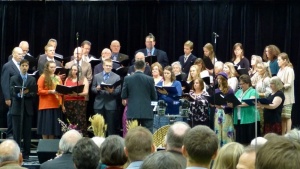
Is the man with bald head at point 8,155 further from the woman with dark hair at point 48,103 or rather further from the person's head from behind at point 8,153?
the woman with dark hair at point 48,103

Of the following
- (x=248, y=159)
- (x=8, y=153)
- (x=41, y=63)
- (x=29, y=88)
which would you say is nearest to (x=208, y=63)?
(x=41, y=63)

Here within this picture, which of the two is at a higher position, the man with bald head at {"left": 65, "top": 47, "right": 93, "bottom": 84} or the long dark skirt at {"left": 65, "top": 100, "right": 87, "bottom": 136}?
the man with bald head at {"left": 65, "top": 47, "right": 93, "bottom": 84}

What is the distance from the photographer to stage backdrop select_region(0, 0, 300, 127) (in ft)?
50.4

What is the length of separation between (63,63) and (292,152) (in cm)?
1153

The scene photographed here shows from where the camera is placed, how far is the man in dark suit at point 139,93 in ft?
37.6

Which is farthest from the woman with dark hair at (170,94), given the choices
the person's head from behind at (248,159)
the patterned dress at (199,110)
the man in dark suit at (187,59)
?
the person's head from behind at (248,159)

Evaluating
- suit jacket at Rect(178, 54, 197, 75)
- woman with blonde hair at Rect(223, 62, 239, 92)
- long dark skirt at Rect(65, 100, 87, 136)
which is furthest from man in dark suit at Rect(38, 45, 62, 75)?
woman with blonde hair at Rect(223, 62, 239, 92)

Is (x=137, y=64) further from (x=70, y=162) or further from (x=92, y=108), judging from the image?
(x=70, y=162)

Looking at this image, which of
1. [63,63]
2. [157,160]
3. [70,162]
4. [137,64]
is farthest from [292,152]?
[63,63]

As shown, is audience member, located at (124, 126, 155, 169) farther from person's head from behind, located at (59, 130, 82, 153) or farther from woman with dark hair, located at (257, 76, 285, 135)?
woman with dark hair, located at (257, 76, 285, 135)

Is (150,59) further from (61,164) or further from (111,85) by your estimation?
(61,164)

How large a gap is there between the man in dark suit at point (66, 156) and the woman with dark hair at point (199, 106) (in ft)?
21.1

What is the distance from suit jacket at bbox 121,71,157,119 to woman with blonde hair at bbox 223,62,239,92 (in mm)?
1795

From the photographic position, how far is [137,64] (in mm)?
11469
